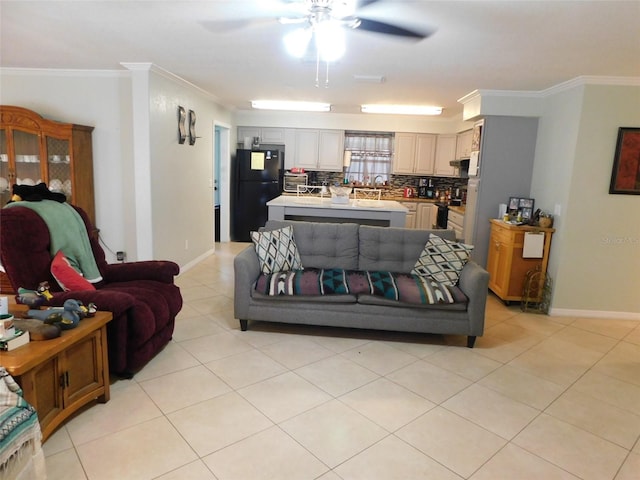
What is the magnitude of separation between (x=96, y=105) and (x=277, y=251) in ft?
8.78

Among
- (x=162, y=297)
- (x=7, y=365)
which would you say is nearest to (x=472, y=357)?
(x=162, y=297)

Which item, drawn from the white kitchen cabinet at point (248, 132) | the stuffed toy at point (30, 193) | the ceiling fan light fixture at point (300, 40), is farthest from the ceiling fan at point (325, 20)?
the white kitchen cabinet at point (248, 132)

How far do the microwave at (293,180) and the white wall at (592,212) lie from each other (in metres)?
3.97

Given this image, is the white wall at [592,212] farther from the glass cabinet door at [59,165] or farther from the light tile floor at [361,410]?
the glass cabinet door at [59,165]

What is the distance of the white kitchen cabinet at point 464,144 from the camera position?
593cm

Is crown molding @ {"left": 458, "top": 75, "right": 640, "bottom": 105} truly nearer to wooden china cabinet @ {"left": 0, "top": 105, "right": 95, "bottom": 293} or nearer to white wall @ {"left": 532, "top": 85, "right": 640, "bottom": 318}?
white wall @ {"left": 532, "top": 85, "right": 640, "bottom": 318}

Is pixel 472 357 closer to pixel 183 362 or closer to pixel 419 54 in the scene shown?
pixel 183 362

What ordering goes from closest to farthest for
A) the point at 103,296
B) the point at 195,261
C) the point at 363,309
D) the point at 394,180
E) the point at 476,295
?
the point at 103,296
the point at 476,295
the point at 363,309
the point at 195,261
the point at 394,180

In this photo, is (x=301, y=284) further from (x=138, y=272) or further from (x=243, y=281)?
(x=138, y=272)

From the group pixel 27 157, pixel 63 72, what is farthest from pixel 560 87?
pixel 27 157

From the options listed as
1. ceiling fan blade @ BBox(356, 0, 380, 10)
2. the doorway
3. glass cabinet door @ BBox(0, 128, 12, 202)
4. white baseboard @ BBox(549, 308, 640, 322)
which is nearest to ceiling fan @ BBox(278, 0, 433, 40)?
ceiling fan blade @ BBox(356, 0, 380, 10)

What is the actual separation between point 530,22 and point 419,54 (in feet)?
3.15

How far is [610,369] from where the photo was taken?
3016 millimetres

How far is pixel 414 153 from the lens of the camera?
7121 millimetres
